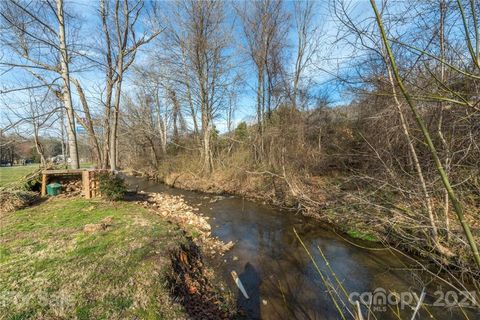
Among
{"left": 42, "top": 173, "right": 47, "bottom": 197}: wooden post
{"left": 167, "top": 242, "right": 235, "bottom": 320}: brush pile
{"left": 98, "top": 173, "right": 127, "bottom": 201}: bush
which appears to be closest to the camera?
{"left": 167, "top": 242, "right": 235, "bottom": 320}: brush pile

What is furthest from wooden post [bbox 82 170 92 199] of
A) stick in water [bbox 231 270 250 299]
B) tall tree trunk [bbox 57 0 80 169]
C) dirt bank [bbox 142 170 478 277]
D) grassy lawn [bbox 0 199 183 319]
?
dirt bank [bbox 142 170 478 277]

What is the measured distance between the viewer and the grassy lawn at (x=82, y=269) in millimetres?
2693

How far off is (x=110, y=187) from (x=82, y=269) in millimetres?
4425

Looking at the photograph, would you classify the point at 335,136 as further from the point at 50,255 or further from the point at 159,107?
the point at 159,107

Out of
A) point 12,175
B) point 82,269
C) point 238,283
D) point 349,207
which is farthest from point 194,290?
point 12,175

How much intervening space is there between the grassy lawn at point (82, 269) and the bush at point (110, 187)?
190 centimetres

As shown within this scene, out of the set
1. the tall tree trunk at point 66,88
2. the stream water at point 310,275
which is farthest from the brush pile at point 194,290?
the tall tree trunk at point 66,88

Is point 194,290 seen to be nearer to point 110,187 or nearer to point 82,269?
point 82,269

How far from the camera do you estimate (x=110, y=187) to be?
724cm

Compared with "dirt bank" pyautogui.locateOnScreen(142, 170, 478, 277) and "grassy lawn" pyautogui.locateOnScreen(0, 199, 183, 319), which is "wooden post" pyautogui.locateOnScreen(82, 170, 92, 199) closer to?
"grassy lawn" pyautogui.locateOnScreen(0, 199, 183, 319)

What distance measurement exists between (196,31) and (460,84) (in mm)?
13872

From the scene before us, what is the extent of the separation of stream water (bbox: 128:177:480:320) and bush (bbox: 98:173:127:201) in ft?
11.1

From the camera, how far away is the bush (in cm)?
722

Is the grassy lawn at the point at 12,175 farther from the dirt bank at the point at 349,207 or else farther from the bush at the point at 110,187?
the dirt bank at the point at 349,207
